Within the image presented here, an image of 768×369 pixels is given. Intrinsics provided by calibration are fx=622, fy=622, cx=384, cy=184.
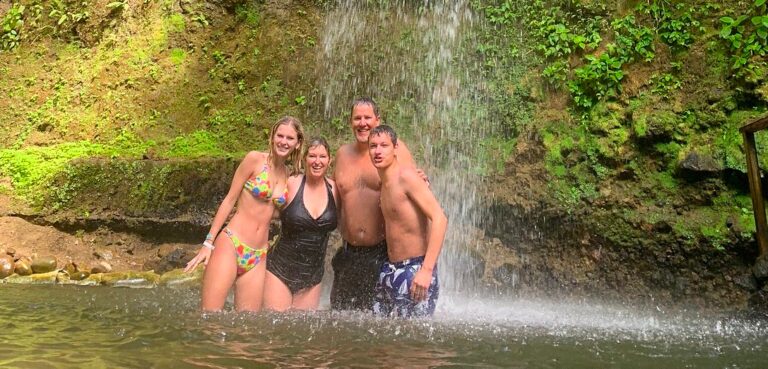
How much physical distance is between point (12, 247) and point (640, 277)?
747 cm

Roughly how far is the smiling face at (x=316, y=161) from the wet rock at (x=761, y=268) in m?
4.21

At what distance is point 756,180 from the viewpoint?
5898 millimetres

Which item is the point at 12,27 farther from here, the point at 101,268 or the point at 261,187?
the point at 261,187

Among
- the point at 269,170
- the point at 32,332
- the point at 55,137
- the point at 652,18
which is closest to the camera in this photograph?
the point at 32,332

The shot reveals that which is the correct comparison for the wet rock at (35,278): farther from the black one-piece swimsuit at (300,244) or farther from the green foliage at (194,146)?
the black one-piece swimsuit at (300,244)

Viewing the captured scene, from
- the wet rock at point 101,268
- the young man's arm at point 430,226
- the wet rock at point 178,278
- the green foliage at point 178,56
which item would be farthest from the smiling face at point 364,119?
the green foliage at point 178,56

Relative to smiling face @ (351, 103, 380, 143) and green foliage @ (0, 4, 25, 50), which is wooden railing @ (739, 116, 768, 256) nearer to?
smiling face @ (351, 103, 380, 143)

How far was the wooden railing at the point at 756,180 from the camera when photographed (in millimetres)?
5773

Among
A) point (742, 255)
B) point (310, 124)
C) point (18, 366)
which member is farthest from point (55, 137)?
point (742, 255)

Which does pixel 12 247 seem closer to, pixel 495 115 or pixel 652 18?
pixel 495 115

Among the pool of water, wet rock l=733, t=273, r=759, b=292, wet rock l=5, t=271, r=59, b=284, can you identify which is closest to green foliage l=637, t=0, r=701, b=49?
wet rock l=733, t=273, r=759, b=292

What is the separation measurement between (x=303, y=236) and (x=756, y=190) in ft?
14.1

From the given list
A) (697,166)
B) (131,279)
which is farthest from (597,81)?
(131,279)

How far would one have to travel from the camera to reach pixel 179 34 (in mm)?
10055
